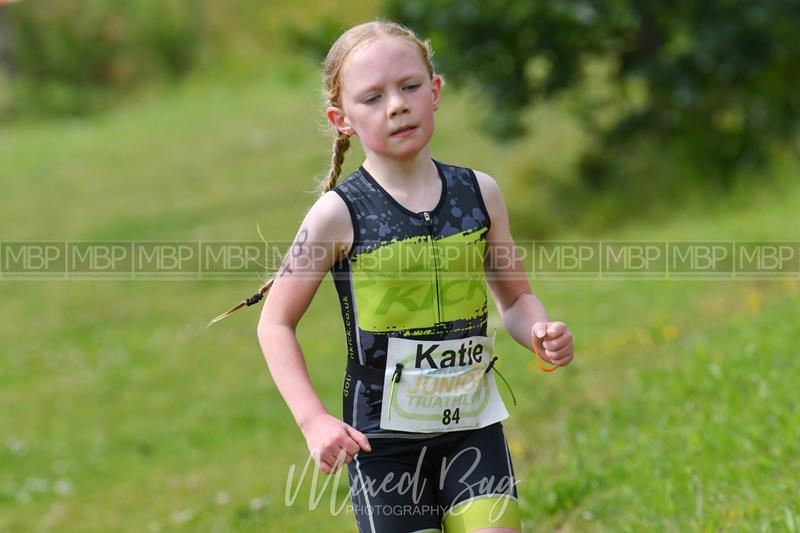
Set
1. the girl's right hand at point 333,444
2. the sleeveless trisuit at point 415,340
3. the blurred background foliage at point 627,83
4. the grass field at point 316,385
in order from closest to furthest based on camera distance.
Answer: the girl's right hand at point 333,444, the sleeveless trisuit at point 415,340, the grass field at point 316,385, the blurred background foliage at point 627,83

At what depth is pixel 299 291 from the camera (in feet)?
10.9

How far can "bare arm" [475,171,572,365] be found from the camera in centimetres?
349

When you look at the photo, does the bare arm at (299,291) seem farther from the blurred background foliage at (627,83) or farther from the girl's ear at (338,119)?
the blurred background foliage at (627,83)

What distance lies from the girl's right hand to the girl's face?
79cm

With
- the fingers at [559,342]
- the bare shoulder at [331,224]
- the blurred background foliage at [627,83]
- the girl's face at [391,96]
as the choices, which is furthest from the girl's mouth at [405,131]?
the blurred background foliage at [627,83]

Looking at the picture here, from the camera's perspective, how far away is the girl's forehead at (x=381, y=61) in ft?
10.8

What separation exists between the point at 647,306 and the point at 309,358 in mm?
2891

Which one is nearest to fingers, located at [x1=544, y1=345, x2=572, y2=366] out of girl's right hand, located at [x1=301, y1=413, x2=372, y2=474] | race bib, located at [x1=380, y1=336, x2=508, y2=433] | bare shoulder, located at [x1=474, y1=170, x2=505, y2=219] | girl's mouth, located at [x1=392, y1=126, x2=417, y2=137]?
race bib, located at [x1=380, y1=336, x2=508, y2=433]

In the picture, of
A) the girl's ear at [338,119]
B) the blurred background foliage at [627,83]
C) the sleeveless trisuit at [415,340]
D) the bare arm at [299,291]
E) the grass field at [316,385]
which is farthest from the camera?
the blurred background foliage at [627,83]

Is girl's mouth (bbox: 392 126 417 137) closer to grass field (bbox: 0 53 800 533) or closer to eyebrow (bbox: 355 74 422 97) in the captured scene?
eyebrow (bbox: 355 74 422 97)

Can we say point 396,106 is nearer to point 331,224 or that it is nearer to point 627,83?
point 331,224

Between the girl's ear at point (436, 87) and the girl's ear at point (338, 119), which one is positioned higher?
the girl's ear at point (436, 87)

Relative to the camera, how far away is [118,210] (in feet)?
59.7

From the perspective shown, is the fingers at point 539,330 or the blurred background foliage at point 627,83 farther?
the blurred background foliage at point 627,83
